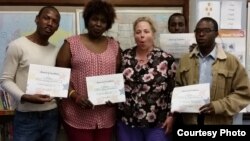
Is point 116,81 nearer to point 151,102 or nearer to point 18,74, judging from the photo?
point 151,102

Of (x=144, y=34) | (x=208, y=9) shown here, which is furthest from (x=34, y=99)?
(x=208, y=9)

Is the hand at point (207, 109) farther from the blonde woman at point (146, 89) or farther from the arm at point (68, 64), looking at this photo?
the arm at point (68, 64)

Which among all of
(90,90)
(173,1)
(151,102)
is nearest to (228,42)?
(173,1)

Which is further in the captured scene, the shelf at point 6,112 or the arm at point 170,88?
the shelf at point 6,112

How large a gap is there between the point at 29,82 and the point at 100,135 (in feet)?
2.28

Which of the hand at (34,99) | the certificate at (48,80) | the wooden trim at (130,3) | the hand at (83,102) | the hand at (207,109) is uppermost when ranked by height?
the wooden trim at (130,3)

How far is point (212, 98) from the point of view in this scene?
2.78 metres

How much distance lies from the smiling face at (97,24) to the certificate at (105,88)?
0.34 metres

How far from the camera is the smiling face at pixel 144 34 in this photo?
9.30 ft

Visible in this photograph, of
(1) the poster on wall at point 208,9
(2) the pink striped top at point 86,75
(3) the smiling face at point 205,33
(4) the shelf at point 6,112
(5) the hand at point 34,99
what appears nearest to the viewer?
(5) the hand at point 34,99

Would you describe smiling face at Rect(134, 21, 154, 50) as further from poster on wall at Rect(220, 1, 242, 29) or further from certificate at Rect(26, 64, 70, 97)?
poster on wall at Rect(220, 1, 242, 29)

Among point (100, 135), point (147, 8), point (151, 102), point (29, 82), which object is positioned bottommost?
point (100, 135)

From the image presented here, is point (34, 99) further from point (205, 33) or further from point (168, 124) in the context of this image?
point (205, 33)

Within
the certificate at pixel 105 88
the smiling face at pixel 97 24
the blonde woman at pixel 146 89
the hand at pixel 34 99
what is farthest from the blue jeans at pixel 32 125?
the smiling face at pixel 97 24
